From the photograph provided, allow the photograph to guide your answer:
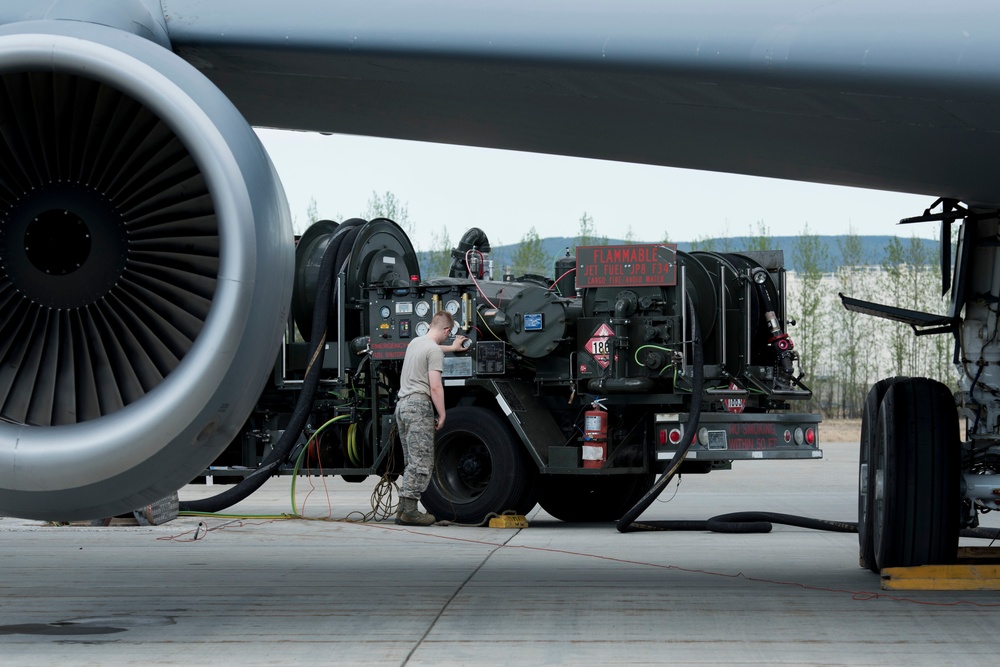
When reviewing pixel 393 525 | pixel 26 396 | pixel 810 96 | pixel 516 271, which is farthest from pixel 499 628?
pixel 516 271

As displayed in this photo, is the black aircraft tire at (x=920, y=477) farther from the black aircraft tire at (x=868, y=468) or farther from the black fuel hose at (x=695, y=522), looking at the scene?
the black fuel hose at (x=695, y=522)

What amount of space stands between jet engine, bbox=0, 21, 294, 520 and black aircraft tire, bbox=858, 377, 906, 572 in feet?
12.1

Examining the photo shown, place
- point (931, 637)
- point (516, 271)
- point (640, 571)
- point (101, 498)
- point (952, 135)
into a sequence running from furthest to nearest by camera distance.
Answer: point (516, 271) → point (640, 571) → point (931, 637) → point (952, 135) → point (101, 498)

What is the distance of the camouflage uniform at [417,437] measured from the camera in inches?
387

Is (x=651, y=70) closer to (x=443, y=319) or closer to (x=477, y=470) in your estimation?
(x=443, y=319)

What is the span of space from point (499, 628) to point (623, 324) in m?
5.43

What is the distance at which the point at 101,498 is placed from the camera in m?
3.87

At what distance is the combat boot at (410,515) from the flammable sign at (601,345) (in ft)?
Result: 6.12

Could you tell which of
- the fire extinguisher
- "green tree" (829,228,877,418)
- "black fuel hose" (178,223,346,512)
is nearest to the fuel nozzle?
the fire extinguisher

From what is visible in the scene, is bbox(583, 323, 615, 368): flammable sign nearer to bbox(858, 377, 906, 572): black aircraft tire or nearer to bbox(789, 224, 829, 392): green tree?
bbox(858, 377, 906, 572): black aircraft tire

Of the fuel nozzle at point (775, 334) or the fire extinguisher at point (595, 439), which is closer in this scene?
the fire extinguisher at point (595, 439)

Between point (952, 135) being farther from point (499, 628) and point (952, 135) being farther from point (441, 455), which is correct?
point (441, 455)

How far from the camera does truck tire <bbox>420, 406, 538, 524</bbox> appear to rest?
33.6 feet

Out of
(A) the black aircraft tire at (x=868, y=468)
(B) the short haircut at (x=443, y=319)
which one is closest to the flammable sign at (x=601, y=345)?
(B) the short haircut at (x=443, y=319)
